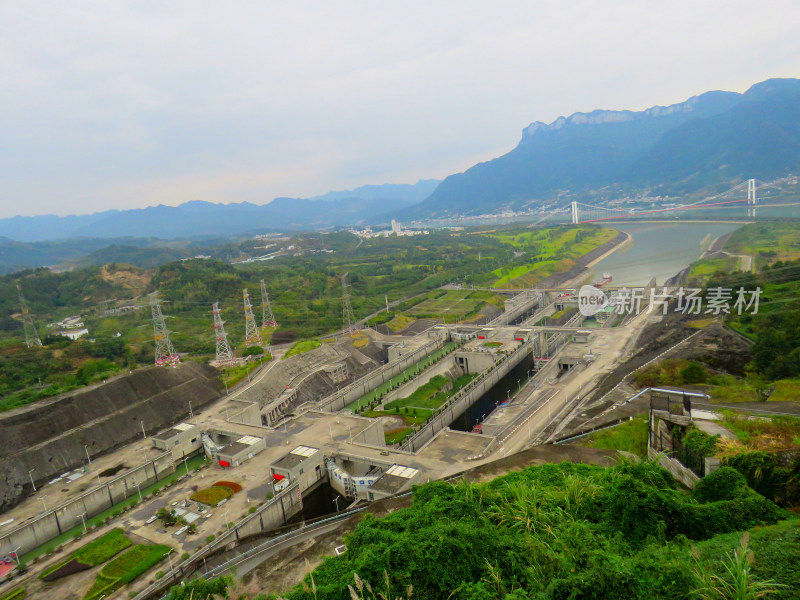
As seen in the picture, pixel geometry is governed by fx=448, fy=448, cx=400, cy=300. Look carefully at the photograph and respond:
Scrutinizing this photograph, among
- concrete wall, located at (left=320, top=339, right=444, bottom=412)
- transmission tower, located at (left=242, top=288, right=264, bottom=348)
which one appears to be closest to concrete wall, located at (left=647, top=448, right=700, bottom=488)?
concrete wall, located at (left=320, top=339, right=444, bottom=412)

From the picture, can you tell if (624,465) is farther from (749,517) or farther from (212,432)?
(212,432)

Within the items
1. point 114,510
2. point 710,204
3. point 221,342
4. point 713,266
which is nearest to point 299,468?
point 114,510

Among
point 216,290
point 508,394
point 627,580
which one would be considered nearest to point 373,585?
point 627,580

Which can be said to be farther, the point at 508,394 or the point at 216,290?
the point at 216,290

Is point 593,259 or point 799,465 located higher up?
point 799,465

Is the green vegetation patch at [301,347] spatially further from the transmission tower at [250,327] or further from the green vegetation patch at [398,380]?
the green vegetation patch at [398,380]

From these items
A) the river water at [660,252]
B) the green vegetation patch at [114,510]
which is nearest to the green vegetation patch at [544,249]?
the river water at [660,252]
